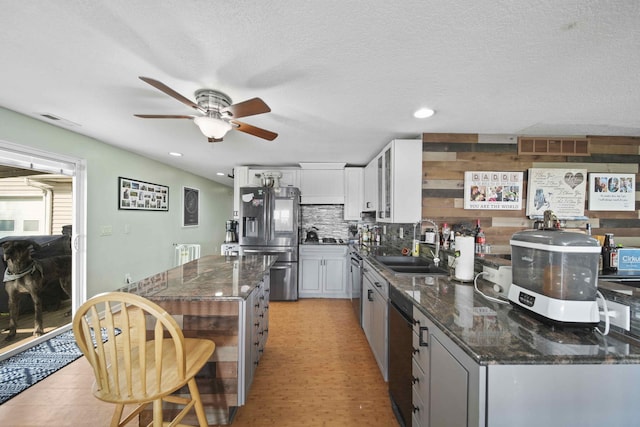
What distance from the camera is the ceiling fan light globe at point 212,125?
5.64ft

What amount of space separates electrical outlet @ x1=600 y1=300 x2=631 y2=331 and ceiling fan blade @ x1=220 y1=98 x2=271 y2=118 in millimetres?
1914

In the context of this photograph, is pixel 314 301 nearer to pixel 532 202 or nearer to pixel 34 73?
pixel 532 202

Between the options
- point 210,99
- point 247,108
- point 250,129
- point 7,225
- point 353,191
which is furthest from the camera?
point 353,191

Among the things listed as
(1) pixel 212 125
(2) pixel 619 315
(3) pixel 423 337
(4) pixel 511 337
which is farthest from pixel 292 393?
(1) pixel 212 125

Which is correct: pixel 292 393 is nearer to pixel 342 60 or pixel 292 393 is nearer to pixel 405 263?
pixel 405 263

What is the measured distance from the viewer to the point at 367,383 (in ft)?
6.48

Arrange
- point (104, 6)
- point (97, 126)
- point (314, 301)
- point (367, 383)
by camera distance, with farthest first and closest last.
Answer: point (314, 301) < point (97, 126) < point (367, 383) < point (104, 6)

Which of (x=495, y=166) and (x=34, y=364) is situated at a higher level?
Result: (x=495, y=166)

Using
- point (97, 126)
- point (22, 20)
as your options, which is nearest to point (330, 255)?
point (97, 126)

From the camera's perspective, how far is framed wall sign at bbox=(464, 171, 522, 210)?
260 centimetres

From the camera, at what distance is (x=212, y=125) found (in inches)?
68.8

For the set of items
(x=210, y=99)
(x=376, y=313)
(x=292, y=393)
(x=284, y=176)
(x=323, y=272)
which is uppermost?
(x=210, y=99)

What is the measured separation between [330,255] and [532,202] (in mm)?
2639

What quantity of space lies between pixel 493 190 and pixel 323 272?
2569mm
